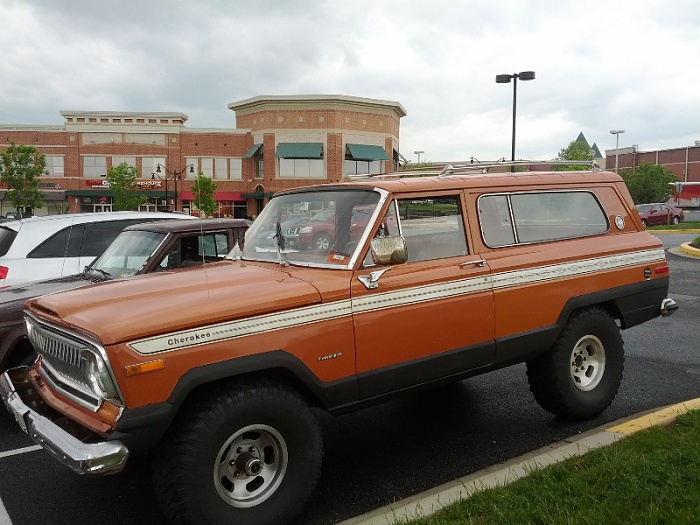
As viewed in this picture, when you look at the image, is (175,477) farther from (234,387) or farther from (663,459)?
(663,459)

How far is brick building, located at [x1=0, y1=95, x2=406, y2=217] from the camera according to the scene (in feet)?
176

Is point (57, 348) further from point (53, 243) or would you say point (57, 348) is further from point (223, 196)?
point (223, 196)

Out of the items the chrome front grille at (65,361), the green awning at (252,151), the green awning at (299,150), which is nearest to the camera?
the chrome front grille at (65,361)

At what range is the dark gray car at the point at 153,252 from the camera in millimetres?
6023

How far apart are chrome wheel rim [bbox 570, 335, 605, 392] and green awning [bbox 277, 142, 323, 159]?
161ft

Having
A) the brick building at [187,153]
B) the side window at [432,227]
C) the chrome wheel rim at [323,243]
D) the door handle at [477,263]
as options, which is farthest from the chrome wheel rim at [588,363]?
the brick building at [187,153]

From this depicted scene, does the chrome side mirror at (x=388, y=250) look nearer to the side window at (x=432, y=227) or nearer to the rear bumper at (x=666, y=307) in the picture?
the side window at (x=432, y=227)

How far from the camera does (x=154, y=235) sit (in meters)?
6.48

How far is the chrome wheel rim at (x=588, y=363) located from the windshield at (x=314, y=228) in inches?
87.1

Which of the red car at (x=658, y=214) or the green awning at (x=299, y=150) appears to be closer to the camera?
the red car at (x=658, y=214)

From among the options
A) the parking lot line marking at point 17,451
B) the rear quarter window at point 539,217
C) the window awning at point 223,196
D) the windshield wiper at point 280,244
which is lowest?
the parking lot line marking at point 17,451

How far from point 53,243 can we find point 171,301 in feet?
16.9

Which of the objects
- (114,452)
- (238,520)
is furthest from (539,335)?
(114,452)

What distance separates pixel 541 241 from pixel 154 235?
390 cm
